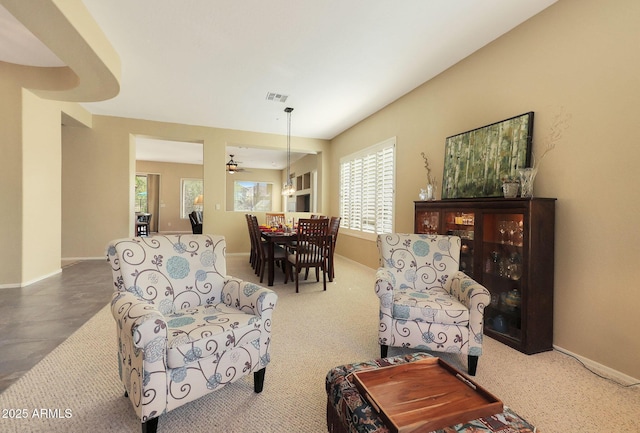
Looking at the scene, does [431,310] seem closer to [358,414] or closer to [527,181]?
[358,414]

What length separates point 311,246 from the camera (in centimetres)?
395

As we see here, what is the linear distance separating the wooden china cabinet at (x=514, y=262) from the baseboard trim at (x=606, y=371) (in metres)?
0.20

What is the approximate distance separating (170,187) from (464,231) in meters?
10.8

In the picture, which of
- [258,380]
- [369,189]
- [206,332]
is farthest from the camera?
Answer: [369,189]

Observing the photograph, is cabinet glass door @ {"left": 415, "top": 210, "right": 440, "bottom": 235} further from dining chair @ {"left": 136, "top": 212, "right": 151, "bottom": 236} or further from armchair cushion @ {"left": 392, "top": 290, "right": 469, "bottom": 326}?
dining chair @ {"left": 136, "top": 212, "right": 151, "bottom": 236}

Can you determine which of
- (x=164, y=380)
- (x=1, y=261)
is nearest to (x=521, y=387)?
(x=164, y=380)

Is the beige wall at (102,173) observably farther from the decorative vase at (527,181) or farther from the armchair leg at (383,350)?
the decorative vase at (527,181)

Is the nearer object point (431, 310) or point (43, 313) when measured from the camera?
point (431, 310)

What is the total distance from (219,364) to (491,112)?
10.8 ft

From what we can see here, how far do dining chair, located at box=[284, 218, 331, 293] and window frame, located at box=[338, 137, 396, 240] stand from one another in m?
1.23

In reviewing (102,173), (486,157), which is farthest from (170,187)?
(486,157)

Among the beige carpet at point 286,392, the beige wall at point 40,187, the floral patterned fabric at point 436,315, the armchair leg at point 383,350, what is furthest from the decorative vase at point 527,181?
the beige wall at point 40,187

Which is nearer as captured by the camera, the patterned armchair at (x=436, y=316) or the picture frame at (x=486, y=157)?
the patterned armchair at (x=436, y=316)

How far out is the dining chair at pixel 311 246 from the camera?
12.5 feet
